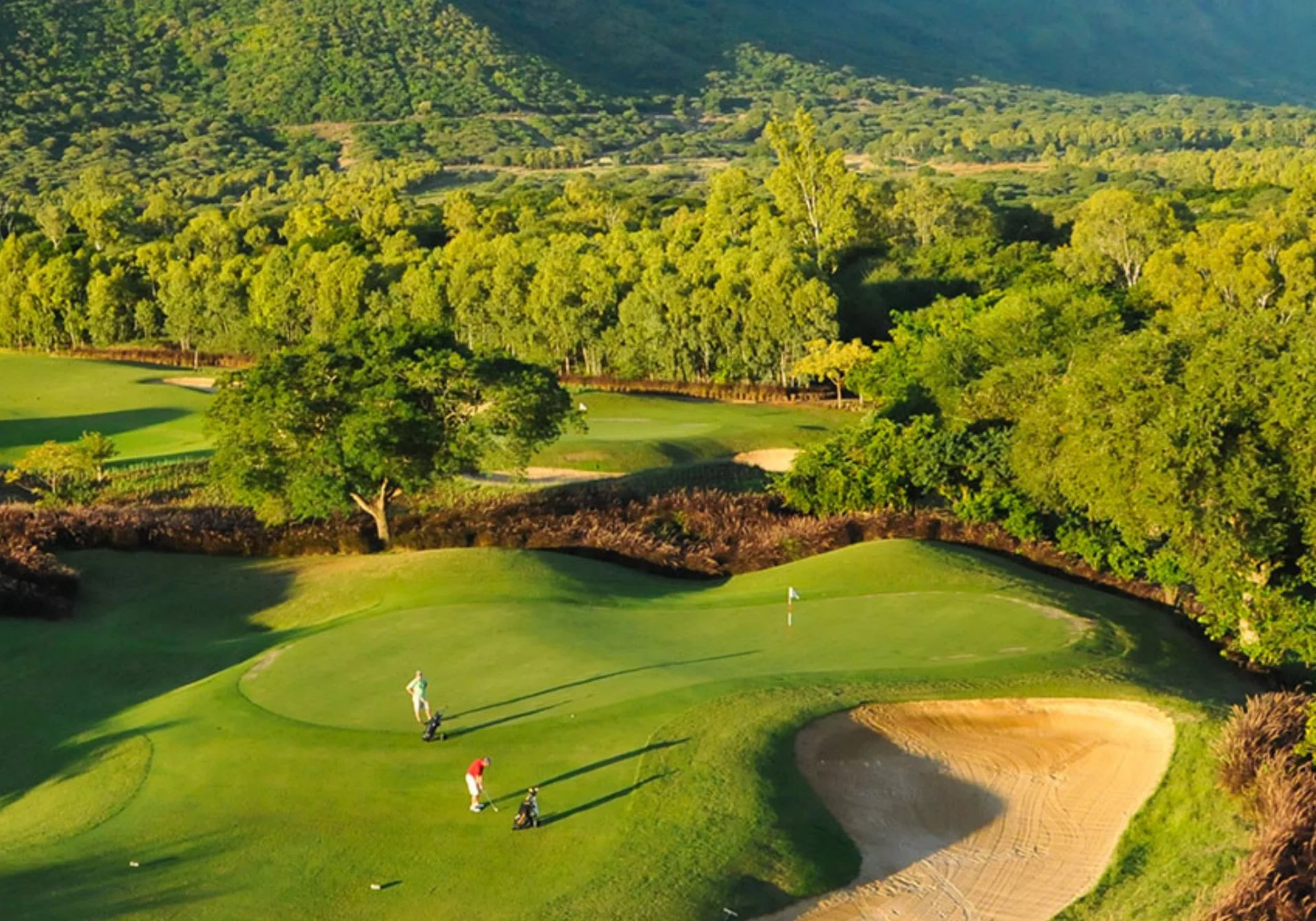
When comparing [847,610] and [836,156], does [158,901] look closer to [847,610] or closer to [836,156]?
[847,610]

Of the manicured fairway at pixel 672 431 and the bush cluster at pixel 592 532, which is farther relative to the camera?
the manicured fairway at pixel 672 431

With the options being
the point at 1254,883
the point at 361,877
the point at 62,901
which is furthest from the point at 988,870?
the point at 62,901

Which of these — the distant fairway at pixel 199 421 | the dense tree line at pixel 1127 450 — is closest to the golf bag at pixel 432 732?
the dense tree line at pixel 1127 450

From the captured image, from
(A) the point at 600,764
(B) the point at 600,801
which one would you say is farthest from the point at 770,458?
(B) the point at 600,801

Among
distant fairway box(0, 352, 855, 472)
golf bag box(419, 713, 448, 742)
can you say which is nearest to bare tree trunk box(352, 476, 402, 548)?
distant fairway box(0, 352, 855, 472)

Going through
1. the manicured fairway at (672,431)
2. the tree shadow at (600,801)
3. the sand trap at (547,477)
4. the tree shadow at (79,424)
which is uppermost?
the tree shadow at (79,424)

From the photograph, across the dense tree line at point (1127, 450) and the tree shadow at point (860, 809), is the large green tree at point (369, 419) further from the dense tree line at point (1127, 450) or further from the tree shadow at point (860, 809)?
the tree shadow at point (860, 809)
